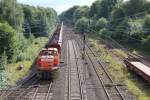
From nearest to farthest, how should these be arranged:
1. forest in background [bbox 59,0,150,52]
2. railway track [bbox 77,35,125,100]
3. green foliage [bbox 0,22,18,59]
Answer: railway track [bbox 77,35,125,100] < green foliage [bbox 0,22,18,59] < forest in background [bbox 59,0,150,52]

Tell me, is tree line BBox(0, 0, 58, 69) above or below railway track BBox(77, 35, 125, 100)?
above

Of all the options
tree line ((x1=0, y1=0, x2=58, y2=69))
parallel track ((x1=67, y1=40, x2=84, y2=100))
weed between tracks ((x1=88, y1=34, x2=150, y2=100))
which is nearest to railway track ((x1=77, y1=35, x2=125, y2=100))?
weed between tracks ((x1=88, y1=34, x2=150, y2=100))

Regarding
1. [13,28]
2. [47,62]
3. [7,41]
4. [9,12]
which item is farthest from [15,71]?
[9,12]

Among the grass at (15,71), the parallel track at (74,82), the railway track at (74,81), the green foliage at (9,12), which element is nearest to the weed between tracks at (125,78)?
the railway track at (74,81)

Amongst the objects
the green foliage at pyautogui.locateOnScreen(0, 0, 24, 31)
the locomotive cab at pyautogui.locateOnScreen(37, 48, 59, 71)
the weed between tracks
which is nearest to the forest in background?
the weed between tracks

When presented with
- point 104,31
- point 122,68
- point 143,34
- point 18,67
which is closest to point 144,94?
point 122,68

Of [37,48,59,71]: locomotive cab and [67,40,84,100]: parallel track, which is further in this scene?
[37,48,59,71]: locomotive cab

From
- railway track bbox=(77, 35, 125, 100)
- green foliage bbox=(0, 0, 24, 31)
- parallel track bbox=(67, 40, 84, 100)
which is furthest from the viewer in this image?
green foliage bbox=(0, 0, 24, 31)

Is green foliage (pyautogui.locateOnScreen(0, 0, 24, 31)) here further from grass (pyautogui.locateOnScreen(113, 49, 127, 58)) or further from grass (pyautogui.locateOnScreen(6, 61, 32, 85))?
grass (pyautogui.locateOnScreen(113, 49, 127, 58))

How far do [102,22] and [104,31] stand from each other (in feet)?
60.7

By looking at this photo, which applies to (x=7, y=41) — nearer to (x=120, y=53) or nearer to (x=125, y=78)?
(x=125, y=78)

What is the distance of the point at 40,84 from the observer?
132 ft

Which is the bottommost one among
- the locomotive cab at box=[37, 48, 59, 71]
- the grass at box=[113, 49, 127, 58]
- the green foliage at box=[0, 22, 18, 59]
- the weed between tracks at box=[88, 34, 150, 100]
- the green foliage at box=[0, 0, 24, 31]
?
the weed between tracks at box=[88, 34, 150, 100]

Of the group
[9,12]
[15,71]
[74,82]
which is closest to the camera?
[74,82]
